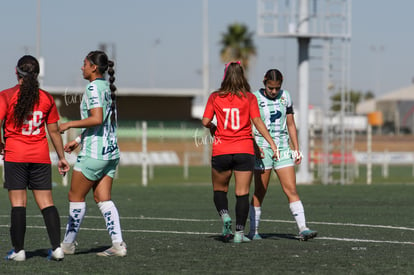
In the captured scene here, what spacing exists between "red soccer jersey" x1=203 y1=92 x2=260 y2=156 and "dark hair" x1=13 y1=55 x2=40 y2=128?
240 centimetres

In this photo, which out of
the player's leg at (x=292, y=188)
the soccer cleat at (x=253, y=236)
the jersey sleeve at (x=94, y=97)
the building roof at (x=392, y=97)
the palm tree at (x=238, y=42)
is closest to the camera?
the jersey sleeve at (x=94, y=97)

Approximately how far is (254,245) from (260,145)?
1301 mm

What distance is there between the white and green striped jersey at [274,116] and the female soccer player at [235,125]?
17.7 inches

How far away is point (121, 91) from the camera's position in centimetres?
7588

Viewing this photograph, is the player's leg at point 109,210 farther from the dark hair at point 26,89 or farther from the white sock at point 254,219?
the white sock at point 254,219

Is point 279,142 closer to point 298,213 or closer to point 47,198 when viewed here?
point 298,213

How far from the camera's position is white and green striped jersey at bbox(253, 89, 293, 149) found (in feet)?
36.9

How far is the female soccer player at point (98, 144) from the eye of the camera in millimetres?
9227

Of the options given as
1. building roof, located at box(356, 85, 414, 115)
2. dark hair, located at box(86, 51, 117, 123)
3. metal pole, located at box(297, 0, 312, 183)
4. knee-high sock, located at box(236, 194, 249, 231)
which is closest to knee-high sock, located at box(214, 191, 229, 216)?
knee-high sock, located at box(236, 194, 249, 231)

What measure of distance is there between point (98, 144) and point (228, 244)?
2.22 metres

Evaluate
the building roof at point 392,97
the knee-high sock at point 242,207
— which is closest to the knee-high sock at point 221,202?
the knee-high sock at point 242,207

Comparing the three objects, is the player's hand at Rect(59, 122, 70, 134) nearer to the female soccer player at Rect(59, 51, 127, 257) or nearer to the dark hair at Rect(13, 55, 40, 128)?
the female soccer player at Rect(59, 51, 127, 257)

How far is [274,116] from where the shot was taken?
1127cm

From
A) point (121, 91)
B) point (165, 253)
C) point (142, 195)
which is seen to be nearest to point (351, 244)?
point (165, 253)
